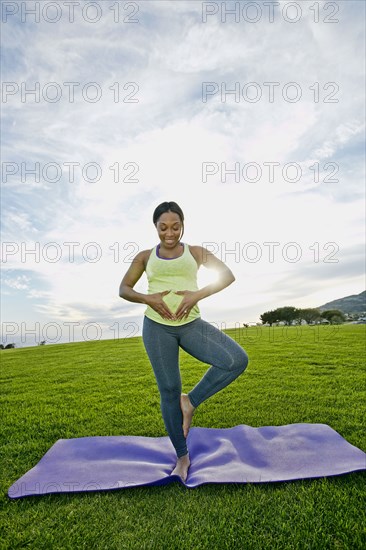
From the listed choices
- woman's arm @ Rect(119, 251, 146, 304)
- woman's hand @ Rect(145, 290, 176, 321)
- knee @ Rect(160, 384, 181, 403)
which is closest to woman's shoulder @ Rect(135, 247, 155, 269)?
woman's arm @ Rect(119, 251, 146, 304)

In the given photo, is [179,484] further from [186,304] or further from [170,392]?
[186,304]

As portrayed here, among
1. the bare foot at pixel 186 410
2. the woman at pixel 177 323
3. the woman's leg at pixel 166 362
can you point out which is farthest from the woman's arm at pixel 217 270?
the bare foot at pixel 186 410

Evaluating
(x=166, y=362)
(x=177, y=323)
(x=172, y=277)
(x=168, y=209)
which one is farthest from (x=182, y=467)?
(x=168, y=209)

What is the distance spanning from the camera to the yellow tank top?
11.8ft

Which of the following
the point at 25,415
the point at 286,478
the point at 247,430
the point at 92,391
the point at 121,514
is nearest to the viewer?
the point at 121,514

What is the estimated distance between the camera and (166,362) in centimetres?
352

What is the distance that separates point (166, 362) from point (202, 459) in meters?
1.27

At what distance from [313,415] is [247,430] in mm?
1263

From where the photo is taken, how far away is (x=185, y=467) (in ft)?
12.1

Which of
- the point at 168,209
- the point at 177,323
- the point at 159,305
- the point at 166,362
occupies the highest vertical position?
the point at 168,209

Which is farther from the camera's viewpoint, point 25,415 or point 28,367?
point 28,367

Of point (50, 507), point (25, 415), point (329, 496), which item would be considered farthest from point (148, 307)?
point (25, 415)

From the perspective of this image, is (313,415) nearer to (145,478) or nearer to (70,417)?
(145,478)

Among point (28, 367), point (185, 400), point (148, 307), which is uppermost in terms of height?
point (148, 307)
